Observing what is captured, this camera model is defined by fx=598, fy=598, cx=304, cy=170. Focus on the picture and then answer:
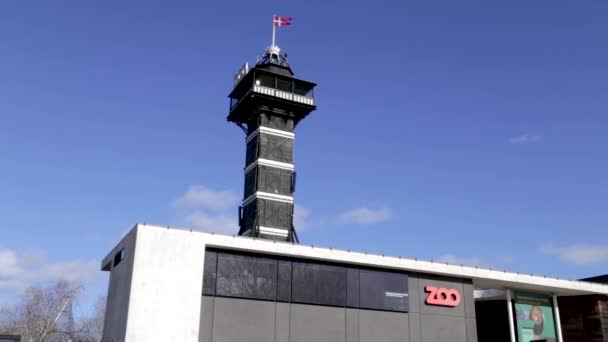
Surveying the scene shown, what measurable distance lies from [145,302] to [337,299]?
11930 mm

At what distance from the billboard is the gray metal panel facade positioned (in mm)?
6315

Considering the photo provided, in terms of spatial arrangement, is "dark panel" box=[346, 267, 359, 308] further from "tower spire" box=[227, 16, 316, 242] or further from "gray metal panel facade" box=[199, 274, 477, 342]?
"tower spire" box=[227, 16, 316, 242]

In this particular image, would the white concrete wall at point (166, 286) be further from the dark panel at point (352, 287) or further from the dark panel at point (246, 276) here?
the dark panel at point (352, 287)

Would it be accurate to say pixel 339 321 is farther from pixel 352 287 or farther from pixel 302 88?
pixel 302 88

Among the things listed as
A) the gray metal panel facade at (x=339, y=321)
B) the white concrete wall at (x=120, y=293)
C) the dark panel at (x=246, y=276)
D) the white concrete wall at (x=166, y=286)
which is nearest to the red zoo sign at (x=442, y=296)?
the gray metal panel facade at (x=339, y=321)

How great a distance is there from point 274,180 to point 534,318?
28.4m

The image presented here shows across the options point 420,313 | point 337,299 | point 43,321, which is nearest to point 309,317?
point 337,299

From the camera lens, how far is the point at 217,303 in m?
33.3

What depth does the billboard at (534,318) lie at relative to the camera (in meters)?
45.5

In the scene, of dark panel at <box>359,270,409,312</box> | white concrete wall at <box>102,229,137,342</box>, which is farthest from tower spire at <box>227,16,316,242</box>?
white concrete wall at <box>102,229,137,342</box>

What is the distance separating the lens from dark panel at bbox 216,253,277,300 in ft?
111

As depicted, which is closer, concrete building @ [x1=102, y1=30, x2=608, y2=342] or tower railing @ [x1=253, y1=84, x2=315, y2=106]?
concrete building @ [x1=102, y1=30, x2=608, y2=342]

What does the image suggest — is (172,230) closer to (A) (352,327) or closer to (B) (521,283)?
(A) (352,327)

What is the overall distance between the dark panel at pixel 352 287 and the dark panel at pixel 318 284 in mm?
273
